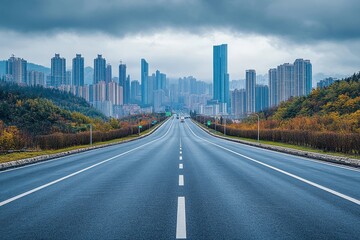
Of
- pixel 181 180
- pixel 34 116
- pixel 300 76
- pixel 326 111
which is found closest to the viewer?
pixel 181 180

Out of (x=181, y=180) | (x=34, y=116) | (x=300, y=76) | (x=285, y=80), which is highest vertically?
(x=300, y=76)

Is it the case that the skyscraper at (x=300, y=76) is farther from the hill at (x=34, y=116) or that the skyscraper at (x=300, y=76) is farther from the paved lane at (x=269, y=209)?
the paved lane at (x=269, y=209)

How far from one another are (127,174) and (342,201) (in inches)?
319

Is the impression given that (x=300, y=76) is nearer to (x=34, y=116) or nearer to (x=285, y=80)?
(x=285, y=80)

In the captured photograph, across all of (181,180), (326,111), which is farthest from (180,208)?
(326,111)

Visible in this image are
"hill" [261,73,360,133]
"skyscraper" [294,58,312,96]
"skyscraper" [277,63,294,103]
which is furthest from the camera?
"skyscraper" [277,63,294,103]

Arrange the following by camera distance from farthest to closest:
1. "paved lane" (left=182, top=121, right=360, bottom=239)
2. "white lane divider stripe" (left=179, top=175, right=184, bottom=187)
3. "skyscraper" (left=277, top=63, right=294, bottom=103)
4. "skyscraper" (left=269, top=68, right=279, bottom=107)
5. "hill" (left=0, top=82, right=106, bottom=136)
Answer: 1. "skyscraper" (left=269, top=68, right=279, bottom=107)
2. "skyscraper" (left=277, top=63, right=294, bottom=103)
3. "hill" (left=0, top=82, right=106, bottom=136)
4. "white lane divider stripe" (left=179, top=175, right=184, bottom=187)
5. "paved lane" (left=182, top=121, right=360, bottom=239)

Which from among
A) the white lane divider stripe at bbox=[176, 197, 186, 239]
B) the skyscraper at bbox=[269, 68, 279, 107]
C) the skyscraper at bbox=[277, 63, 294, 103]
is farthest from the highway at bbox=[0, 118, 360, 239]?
the skyscraper at bbox=[269, 68, 279, 107]

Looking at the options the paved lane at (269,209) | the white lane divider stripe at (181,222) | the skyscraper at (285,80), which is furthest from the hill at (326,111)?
the skyscraper at (285,80)

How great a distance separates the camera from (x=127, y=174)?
1417cm

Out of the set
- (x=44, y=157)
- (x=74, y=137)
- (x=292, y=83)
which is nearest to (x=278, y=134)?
(x=74, y=137)

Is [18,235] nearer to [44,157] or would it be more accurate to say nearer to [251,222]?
[251,222]

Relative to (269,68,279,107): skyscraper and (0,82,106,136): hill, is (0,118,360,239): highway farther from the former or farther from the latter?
(269,68,279,107): skyscraper

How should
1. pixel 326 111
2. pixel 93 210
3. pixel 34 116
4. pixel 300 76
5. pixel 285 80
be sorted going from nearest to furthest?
pixel 93 210 < pixel 326 111 < pixel 34 116 < pixel 300 76 < pixel 285 80
